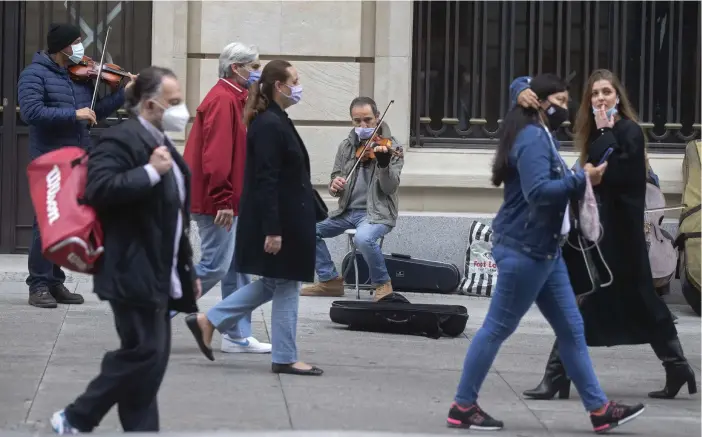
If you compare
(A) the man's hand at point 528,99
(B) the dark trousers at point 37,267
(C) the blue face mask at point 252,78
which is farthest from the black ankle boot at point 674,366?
(B) the dark trousers at point 37,267

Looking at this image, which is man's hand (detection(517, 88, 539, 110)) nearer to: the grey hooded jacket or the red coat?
the red coat

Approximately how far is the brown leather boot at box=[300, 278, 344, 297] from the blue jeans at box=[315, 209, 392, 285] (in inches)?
1.7

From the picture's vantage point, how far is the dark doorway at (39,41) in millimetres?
10852

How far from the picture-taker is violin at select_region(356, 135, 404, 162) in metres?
9.50

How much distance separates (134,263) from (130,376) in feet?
1.40

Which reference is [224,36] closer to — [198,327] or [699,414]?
[198,327]

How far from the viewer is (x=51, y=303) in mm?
8922

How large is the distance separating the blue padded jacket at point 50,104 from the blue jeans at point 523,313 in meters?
3.83

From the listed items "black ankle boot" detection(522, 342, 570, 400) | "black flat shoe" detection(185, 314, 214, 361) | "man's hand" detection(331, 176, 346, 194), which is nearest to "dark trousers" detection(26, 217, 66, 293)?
"man's hand" detection(331, 176, 346, 194)

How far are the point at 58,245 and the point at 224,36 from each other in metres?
5.96

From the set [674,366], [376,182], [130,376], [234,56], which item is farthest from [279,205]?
[376,182]

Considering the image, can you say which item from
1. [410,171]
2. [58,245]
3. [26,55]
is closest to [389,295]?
[410,171]

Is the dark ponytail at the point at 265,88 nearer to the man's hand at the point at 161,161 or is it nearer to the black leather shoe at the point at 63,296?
the man's hand at the point at 161,161

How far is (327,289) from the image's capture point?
1010 centimetres
